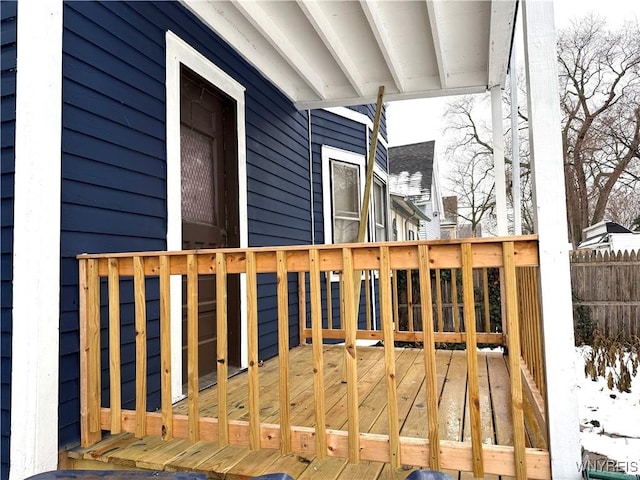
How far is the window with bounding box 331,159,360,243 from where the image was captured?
5.78 m

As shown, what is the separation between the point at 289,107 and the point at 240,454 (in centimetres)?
371

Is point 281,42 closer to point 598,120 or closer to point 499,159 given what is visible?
point 499,159

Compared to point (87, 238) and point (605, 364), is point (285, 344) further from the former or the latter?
point (605, 364)

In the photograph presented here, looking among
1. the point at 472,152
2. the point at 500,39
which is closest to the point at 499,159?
the point at 500,39

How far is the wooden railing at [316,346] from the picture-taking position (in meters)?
1.58

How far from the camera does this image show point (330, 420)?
229cm

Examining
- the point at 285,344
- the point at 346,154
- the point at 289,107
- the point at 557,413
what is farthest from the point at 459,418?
the point at 346,154

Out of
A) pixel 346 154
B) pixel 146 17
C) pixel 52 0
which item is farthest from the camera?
pixel 346 154

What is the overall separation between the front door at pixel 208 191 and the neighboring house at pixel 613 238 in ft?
31.7

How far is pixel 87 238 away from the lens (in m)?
2.19

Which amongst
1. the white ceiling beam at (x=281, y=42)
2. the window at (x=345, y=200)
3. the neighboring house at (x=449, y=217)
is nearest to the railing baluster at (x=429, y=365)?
the white ceiling beam at (x=281, y=42)

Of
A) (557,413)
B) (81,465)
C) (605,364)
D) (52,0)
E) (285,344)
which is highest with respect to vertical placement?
(52,0)

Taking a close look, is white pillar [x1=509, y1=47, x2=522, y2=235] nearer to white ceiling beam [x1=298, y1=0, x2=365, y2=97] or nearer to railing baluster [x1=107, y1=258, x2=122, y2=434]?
white ceiling beam [x1=298, y1=0, x2=365, y2=97]

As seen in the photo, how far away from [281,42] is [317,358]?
2685 mm
